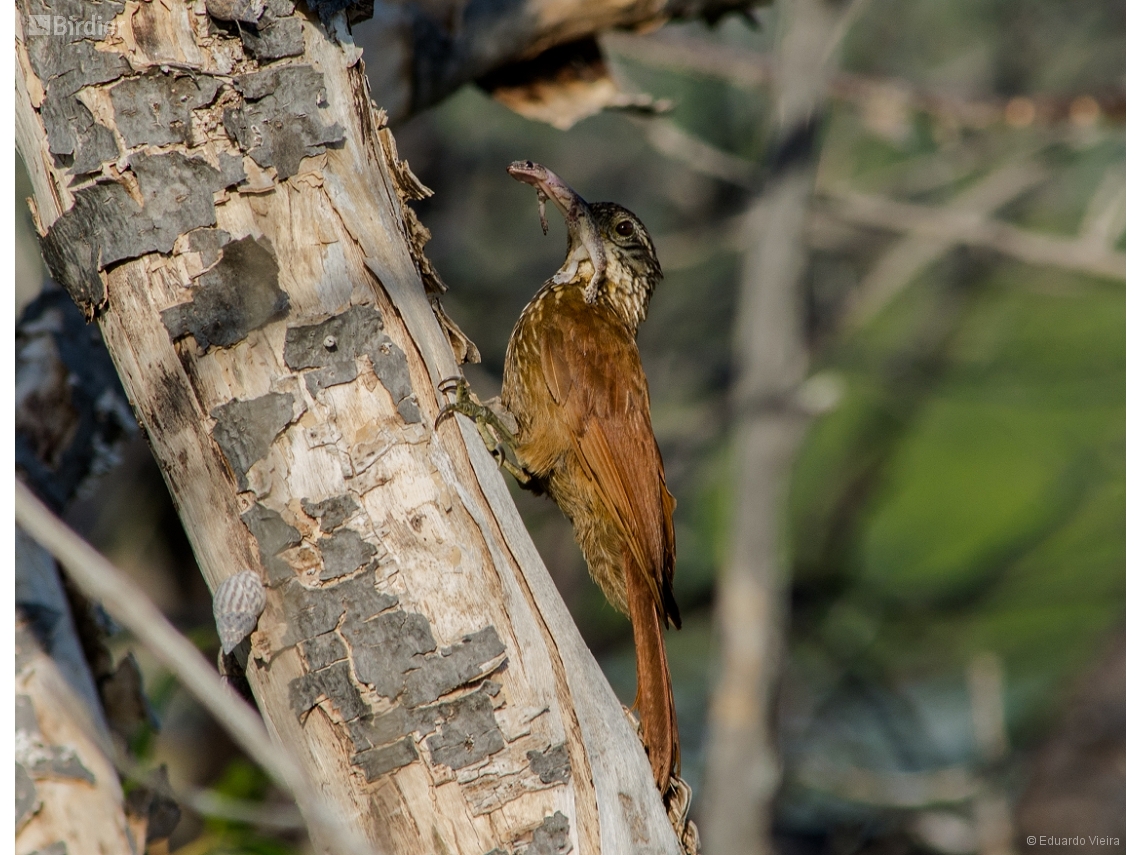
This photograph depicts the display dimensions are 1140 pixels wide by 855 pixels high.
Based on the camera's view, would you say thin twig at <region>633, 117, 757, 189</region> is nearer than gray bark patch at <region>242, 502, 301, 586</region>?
No

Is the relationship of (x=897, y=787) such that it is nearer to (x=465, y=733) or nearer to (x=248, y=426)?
(x=465, y=733)

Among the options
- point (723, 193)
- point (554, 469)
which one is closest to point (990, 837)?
point (554, 469)

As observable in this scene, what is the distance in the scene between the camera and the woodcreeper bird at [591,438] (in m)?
2.35

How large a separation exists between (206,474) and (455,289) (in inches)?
149

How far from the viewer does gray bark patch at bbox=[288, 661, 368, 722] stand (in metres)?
1.58

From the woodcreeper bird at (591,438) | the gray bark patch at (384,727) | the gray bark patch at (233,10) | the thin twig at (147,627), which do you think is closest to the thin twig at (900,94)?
the woodcreeper bird at (591,438)

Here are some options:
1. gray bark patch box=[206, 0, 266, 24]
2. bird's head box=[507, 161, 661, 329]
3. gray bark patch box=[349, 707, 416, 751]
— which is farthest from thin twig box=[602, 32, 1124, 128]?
gray bark patch box=[349, 707, 416, 751]

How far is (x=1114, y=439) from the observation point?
21.9 ft

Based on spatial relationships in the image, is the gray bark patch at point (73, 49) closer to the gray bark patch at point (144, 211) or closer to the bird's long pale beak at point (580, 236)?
the gray bark patch at point (144, 211)

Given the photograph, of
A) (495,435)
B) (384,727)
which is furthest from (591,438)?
(384,727)

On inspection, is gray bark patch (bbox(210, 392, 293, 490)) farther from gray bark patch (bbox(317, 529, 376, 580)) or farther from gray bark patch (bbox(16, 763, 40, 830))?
gray bark patch (bbox(16, 763, 40, 830))

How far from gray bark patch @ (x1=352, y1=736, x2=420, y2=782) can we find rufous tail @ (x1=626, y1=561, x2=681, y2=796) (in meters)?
0.49

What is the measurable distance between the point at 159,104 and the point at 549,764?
3.84 ft

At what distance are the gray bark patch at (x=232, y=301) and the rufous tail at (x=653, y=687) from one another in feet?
3.27
